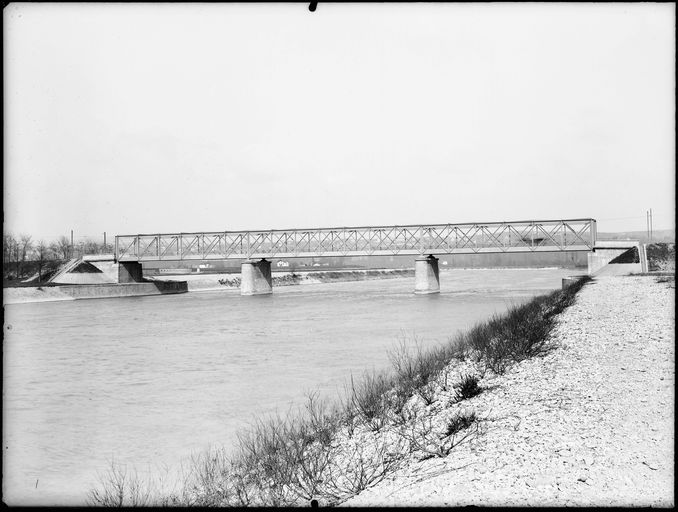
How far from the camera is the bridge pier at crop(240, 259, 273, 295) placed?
7950 cm

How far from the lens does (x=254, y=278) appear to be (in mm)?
80625

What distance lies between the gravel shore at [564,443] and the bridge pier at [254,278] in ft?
222

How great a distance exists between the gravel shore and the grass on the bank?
15.1 inches

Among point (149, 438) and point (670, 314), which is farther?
point (670, 314)

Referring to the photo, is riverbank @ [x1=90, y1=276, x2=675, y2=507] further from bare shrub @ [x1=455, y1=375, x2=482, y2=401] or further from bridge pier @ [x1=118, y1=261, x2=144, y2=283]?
bridge pier @ [x1=118, y1=261, x2=144, y2=283]

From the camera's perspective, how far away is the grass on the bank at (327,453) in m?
7.30

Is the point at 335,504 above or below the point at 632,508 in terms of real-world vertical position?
below

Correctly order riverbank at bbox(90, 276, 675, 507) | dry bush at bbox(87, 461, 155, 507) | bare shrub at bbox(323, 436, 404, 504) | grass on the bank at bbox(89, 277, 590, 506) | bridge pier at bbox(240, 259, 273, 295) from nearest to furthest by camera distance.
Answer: riverbank at bbox(90, 276, 675, 507) → dry bush at bbox(87, 461, 155, 507) → bare shrub at bbox(323, 436, 404, 504) → grass on the bank at bbox(89, 277, 590, 506) → bridge pier at bbox(240, 259, 273, 295)

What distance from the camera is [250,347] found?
84.0 feet

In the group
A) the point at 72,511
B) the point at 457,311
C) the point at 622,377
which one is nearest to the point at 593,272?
the point at 457,311

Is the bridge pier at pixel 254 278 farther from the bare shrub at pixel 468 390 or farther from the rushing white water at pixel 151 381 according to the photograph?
the bare shrub at pixel 468 390

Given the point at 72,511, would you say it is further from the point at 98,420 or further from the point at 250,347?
the point at 250,347

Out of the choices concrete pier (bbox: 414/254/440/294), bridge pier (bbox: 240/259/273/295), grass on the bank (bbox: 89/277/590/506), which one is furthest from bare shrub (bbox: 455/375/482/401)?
bridge pier (bbox: 240/259/273/295)

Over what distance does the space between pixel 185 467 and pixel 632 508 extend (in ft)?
22.7
